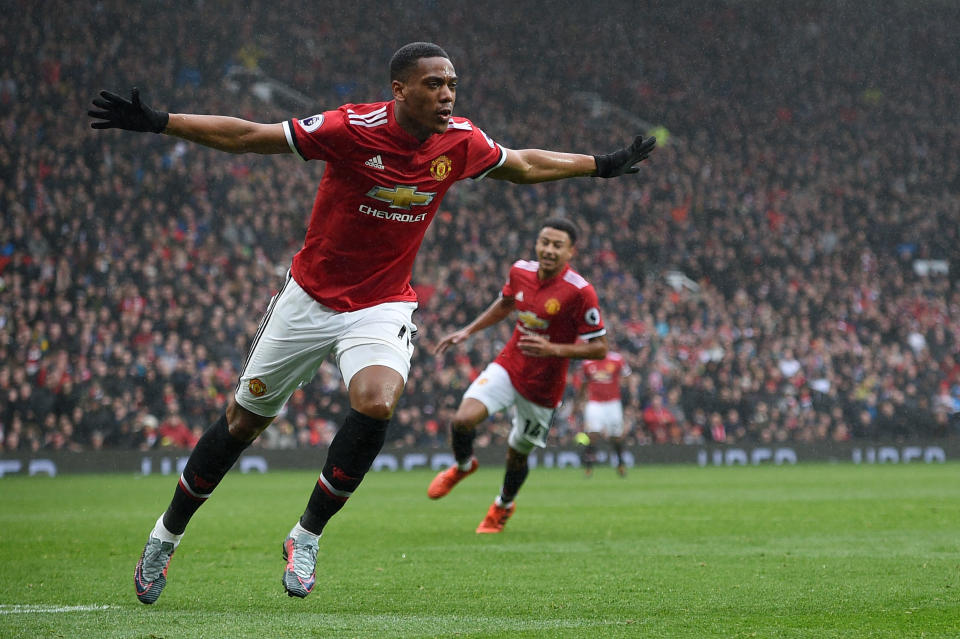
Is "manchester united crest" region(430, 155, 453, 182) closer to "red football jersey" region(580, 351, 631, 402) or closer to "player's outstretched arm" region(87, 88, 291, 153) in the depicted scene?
"player's outstretched arm" region(87, 88, 291, 153)

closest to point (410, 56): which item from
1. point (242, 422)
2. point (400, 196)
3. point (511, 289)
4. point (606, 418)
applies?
point (400, 196)

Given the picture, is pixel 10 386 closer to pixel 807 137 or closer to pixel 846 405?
pixel 846 405

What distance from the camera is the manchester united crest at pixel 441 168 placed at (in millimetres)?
5984

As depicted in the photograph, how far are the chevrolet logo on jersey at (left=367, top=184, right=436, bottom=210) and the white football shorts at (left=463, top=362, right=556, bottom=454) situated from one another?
485cm

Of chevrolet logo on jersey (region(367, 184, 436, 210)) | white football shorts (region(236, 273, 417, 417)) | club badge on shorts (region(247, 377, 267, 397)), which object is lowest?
club badge on shorts (region(247, 377, 267, 397))

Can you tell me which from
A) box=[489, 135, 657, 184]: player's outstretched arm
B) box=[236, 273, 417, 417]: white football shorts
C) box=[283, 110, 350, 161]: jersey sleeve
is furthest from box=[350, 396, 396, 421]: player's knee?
box=[489, 135, 657, 184]: player's outstretched arm

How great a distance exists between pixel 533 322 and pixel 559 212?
64.6 feet

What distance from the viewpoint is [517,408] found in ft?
35.2

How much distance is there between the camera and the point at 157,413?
2069 centimetres

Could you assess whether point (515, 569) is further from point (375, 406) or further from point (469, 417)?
point (469, 417)

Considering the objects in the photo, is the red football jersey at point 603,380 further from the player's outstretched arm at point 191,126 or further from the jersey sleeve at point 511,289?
the player's outstretched arm at point 191,126

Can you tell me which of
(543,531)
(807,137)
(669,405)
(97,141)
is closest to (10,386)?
(97,141)

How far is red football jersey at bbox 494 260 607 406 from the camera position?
10422 millimetres

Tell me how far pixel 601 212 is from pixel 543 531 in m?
21.3
